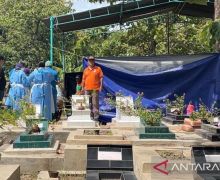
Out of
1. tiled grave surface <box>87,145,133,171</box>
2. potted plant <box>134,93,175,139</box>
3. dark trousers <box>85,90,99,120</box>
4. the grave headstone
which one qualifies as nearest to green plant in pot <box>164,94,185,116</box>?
dark trousers <box>85,90,99,120</box>

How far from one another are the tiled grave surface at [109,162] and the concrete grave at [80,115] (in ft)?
16.8

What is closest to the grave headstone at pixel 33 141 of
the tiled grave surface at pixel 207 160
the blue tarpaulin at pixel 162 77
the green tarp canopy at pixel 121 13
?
the tiled grave surface at pixel 207 160

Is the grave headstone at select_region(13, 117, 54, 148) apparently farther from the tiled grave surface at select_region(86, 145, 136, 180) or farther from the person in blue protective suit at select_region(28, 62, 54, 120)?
the person in blue protective suit at select_region(28, 62, 54, 120)

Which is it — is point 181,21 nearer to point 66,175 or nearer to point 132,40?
point 132,40

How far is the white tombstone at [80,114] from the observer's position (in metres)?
10.4

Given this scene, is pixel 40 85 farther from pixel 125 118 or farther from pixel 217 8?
pixel 217 8

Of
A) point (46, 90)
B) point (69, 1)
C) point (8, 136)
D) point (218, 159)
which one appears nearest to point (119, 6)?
point (46, 90)

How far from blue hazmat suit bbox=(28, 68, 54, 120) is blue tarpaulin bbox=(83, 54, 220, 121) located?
1.50 meters

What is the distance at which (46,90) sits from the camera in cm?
1213

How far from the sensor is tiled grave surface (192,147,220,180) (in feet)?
14.2

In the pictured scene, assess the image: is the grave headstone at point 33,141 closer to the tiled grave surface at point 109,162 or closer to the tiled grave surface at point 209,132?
the tiled grave surface at point 109,162

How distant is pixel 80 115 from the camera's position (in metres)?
10.8

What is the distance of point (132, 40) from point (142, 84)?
7.59m

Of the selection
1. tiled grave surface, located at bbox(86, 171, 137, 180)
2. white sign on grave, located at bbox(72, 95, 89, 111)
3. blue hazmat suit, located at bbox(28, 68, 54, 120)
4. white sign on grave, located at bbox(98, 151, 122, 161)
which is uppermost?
blue hazmat suit, located at bbox(28, 68, 54, 120)
